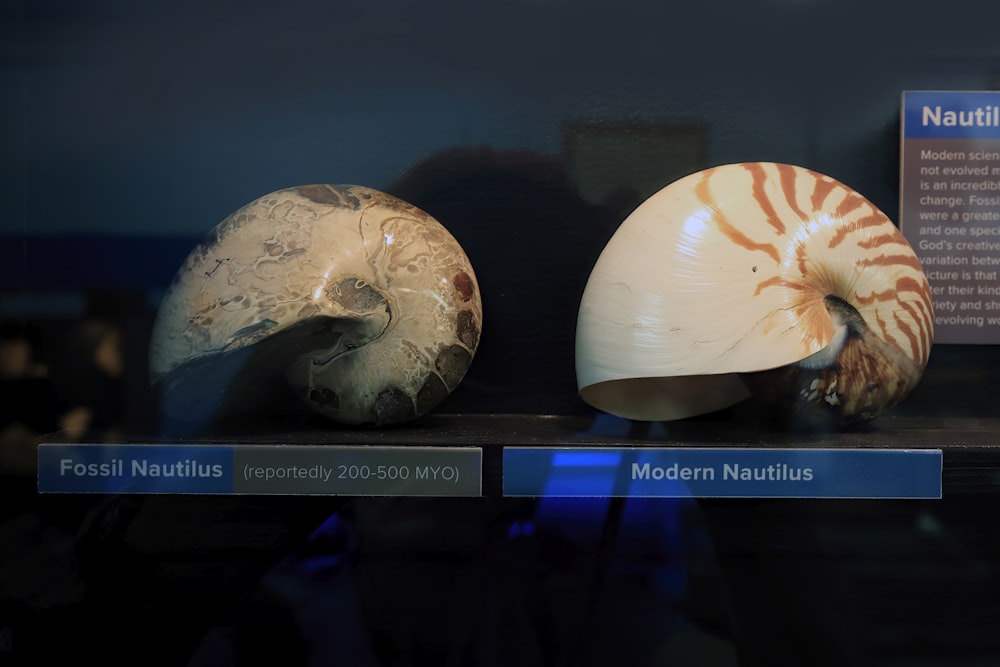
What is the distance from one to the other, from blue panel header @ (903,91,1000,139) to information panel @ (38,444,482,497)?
2.03 feet

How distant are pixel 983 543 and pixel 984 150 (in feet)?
1.40

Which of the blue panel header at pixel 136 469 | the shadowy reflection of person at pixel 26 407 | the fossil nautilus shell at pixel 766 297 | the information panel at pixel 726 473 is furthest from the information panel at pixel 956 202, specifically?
the shadowy reflection of person at pixel 26 407

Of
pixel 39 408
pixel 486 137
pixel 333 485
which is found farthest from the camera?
pixel 486 137

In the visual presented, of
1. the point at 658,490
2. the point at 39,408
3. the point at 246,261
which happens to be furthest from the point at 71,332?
the point at 658,490

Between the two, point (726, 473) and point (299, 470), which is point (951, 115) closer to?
point (726, 473)

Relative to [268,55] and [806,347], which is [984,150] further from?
[268,55]

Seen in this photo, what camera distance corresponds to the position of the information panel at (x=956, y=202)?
850 millimetres

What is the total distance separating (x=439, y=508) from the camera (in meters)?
0.83

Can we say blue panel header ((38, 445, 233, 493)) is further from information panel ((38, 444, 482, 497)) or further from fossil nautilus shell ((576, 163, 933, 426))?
fossil nautilus shell ((576, 163, 933, 426))

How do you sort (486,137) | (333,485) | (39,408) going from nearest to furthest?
1. (333,485)
2. (39,408)
3. (486,137)

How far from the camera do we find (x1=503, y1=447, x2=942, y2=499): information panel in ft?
2.18

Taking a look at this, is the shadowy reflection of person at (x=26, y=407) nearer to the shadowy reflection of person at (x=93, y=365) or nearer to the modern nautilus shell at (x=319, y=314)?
the shadowy reflection of person at (x=93, y=365)

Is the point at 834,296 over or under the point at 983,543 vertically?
over

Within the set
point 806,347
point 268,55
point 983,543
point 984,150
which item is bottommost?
point 983,543
